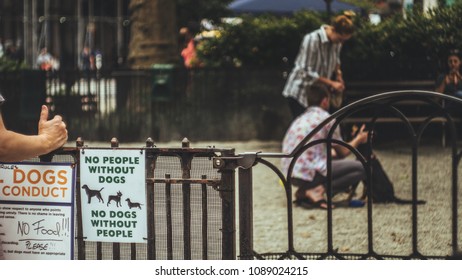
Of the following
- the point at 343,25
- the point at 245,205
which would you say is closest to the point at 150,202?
the point at 245,205

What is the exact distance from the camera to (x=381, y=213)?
9.20m

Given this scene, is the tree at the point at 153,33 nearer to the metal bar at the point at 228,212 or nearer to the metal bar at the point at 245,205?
the metal bar at the point at 245,205

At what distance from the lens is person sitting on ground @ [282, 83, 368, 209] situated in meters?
9.26

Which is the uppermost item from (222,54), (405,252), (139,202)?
(222,54)

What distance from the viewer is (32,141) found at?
4.34 m

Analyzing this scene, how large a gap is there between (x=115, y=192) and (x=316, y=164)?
15.9 feet

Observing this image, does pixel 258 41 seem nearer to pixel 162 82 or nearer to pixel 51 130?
pixel 162 82

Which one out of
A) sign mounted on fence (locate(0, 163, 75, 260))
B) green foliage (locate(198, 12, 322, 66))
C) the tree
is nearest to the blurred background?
green foliage (locate(198, 12, 322, 66))

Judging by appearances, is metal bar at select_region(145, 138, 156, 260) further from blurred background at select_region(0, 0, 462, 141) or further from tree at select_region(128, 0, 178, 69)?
tree at select_region(128, 0, 178, 69)

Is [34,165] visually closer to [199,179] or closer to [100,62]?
[199,179]

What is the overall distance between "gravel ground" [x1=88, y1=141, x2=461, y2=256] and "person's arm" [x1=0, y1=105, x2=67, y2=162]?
3.22 m

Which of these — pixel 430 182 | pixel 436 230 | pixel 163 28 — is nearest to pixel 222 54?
pixel 163 28

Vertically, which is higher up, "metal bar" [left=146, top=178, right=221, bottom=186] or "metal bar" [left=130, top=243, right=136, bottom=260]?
"metal bar" [left=146, top=178, right=221, bottom=186]
